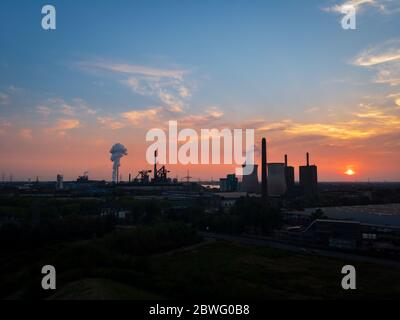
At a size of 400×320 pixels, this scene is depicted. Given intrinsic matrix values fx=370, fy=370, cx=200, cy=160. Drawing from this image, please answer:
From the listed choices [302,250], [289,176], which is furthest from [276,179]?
[302,250]

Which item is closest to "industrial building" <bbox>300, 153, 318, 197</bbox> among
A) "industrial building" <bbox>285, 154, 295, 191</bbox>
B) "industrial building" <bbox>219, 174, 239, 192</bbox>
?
"industrial building" <bbox>285, 154, 295, 191</bbox>

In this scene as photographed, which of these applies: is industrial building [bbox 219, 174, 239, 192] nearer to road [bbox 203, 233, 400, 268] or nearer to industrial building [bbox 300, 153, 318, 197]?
industrial building [bbox 300, 153, 318, 197]

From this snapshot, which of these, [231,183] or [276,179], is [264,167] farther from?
[231,183]

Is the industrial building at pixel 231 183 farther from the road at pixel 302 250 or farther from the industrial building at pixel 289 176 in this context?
the road at pixel 302 250

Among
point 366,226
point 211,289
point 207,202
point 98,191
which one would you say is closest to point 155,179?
point 98,191

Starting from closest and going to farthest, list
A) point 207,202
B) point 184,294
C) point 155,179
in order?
point 184,294
point 207,202
point 155,179
